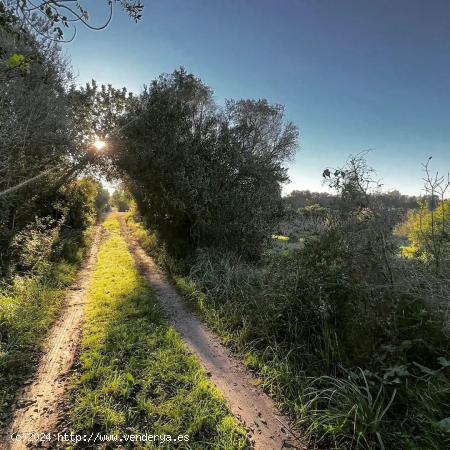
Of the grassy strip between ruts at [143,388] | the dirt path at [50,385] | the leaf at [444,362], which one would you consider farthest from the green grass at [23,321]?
the leaf at [444,362]

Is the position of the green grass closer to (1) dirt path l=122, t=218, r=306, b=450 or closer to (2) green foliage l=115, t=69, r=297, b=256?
(1) dirt path l=122, t=218, r=306, b=450

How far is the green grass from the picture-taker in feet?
13.2

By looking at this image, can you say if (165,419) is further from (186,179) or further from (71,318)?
(186,179)

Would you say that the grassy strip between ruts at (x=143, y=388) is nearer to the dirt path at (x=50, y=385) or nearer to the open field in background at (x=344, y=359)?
the dirt path at (x=50, y=385)

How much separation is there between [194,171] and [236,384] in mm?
7487

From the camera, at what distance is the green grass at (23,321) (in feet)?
13.2

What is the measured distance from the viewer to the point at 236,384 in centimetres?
424

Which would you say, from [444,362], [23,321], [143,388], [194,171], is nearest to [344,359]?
[444,362]

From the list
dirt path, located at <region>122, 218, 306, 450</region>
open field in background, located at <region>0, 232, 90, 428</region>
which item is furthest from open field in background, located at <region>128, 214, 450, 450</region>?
open field in background, located at <region>0, 232, 90, 428</region>

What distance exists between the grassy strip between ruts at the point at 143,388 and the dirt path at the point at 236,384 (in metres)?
0.21

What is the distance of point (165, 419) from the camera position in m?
3.37

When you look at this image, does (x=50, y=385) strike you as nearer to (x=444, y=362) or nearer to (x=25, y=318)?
(x=25, y=318)

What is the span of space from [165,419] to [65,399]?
4.67 feet

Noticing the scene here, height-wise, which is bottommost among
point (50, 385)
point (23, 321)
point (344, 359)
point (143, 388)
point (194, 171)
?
point (50, 385)
